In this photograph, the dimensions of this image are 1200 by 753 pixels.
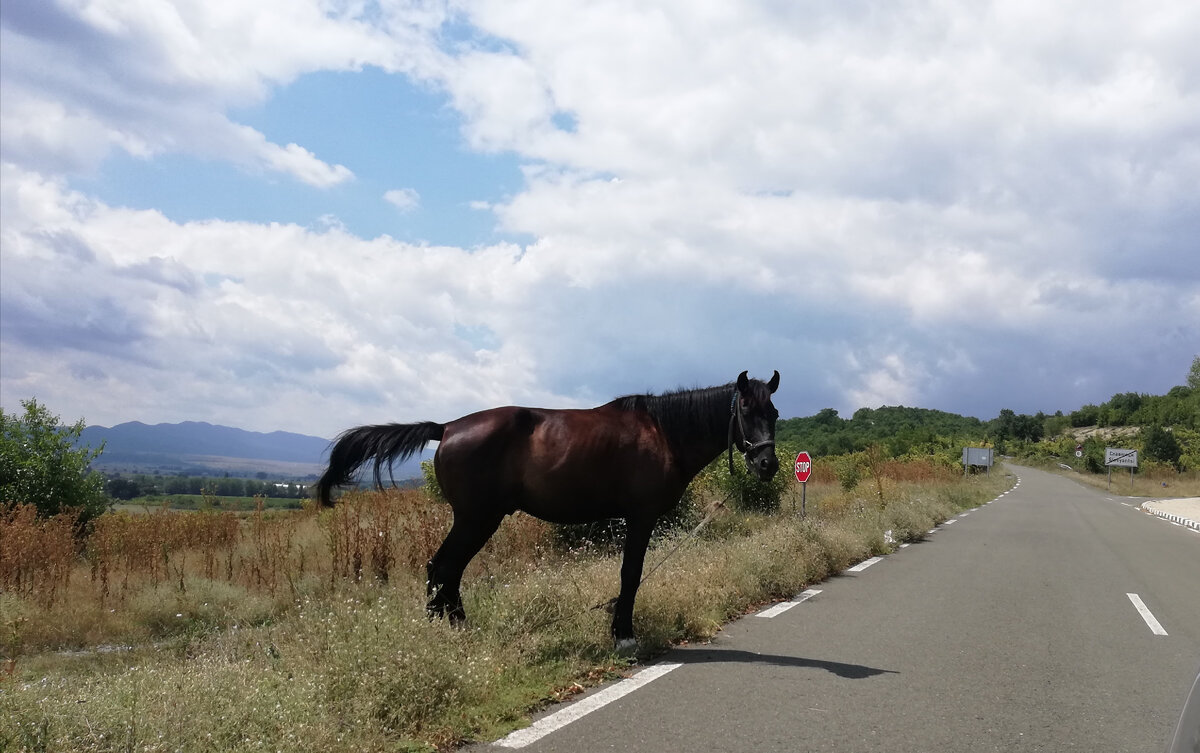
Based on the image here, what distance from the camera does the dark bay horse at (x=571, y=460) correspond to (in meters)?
5.89

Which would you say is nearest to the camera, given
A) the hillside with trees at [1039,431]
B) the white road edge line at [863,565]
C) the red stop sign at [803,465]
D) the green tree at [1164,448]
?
the white road edge line at [863,565]

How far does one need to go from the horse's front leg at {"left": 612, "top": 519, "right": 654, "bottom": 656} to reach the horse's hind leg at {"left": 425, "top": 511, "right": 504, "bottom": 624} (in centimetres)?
96

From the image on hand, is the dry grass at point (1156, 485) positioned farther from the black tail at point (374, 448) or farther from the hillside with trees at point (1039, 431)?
the black tail at point (374, 448)

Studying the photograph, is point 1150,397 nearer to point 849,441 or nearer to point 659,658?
point 849,441

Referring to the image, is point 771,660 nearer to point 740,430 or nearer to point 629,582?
point 629,582

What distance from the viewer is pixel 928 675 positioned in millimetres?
5840

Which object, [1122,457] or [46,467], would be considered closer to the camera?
[46,467]

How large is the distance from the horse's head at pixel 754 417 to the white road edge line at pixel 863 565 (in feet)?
20.1

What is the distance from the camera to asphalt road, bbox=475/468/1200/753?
14.7 ft

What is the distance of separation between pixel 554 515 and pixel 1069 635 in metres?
5.01

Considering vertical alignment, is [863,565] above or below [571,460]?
below

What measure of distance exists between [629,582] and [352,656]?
2.09m

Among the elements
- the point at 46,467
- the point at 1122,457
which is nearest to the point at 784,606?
the point at 46,467

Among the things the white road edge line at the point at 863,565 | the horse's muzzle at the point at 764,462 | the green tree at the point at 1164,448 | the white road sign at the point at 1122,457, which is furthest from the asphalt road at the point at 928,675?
the green tree at the point at 1164,448
